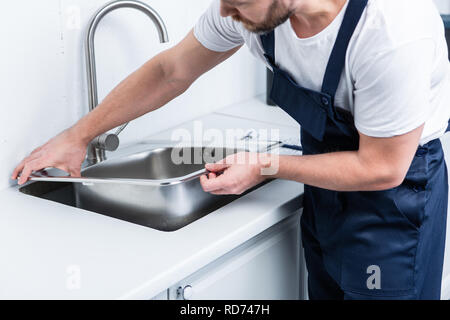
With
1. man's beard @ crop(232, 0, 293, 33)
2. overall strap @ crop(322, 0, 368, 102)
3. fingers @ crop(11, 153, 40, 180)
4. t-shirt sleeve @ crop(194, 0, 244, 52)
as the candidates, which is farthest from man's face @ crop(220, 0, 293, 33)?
fingers @ crop(11, 153, 40, 180)

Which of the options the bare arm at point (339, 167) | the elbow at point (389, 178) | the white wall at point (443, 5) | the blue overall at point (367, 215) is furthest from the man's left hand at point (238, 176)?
the white wall at point (443, 5)

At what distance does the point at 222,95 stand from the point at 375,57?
3.59ft

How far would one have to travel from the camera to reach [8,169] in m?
1.44

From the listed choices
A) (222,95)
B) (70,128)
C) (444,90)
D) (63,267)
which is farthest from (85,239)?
(222,95)

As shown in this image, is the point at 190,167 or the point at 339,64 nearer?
the point at 339,64

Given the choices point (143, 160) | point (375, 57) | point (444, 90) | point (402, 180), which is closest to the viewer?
point (375, 57)

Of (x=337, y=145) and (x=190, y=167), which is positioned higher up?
(x=337, y=145)

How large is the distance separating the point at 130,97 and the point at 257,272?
1.73 ft

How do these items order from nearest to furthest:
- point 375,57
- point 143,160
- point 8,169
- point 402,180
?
point 375,57, point 402,180, point 8,169, point 143,160

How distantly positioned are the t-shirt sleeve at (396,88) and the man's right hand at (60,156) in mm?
732

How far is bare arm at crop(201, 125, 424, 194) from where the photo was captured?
41.9 inches

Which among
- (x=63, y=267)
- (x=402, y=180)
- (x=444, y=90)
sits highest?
(x=444, y=90)

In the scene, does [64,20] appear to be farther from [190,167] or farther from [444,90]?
[444,90]

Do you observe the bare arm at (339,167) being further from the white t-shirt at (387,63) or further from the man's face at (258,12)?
the man's face at (258,12)
